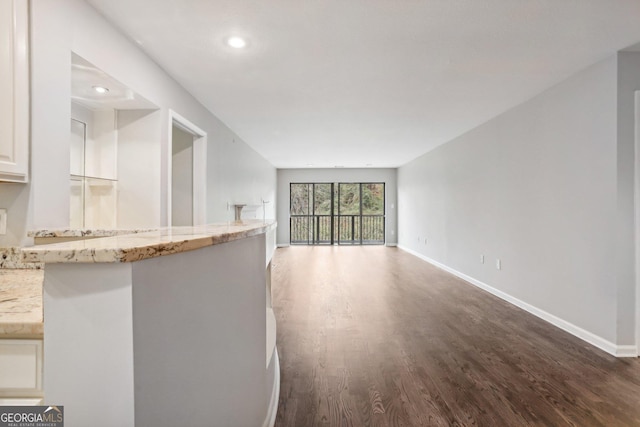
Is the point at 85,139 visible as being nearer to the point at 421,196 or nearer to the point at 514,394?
the point at 514,394

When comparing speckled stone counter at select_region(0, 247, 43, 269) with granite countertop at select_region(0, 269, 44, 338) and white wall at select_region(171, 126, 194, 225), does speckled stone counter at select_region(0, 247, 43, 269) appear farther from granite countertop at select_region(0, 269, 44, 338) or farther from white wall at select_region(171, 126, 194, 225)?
white wall at select_region(171, 126, 194, 225)

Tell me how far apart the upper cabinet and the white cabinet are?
0.92 meters

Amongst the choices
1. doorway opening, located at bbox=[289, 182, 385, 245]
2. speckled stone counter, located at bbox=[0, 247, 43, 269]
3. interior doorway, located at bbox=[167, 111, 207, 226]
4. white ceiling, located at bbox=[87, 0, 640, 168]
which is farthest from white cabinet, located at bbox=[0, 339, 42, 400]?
doorway opening, located at bbox=[289, 182, 385, 245]

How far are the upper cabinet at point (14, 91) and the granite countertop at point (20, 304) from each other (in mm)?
444

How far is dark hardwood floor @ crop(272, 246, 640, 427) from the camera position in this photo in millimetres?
1845

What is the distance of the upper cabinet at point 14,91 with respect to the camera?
56.8 inches

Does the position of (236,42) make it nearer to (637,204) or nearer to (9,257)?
Result: (9,257)

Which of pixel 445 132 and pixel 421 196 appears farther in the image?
pixel 421 196

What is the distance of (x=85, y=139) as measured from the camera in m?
2.62

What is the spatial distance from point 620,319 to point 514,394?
1321 millimetres

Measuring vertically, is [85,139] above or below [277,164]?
below

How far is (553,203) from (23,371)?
13.1 feet

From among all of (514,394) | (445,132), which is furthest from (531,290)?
(445,132)


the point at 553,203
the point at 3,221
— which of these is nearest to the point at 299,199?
the point at 553,203
